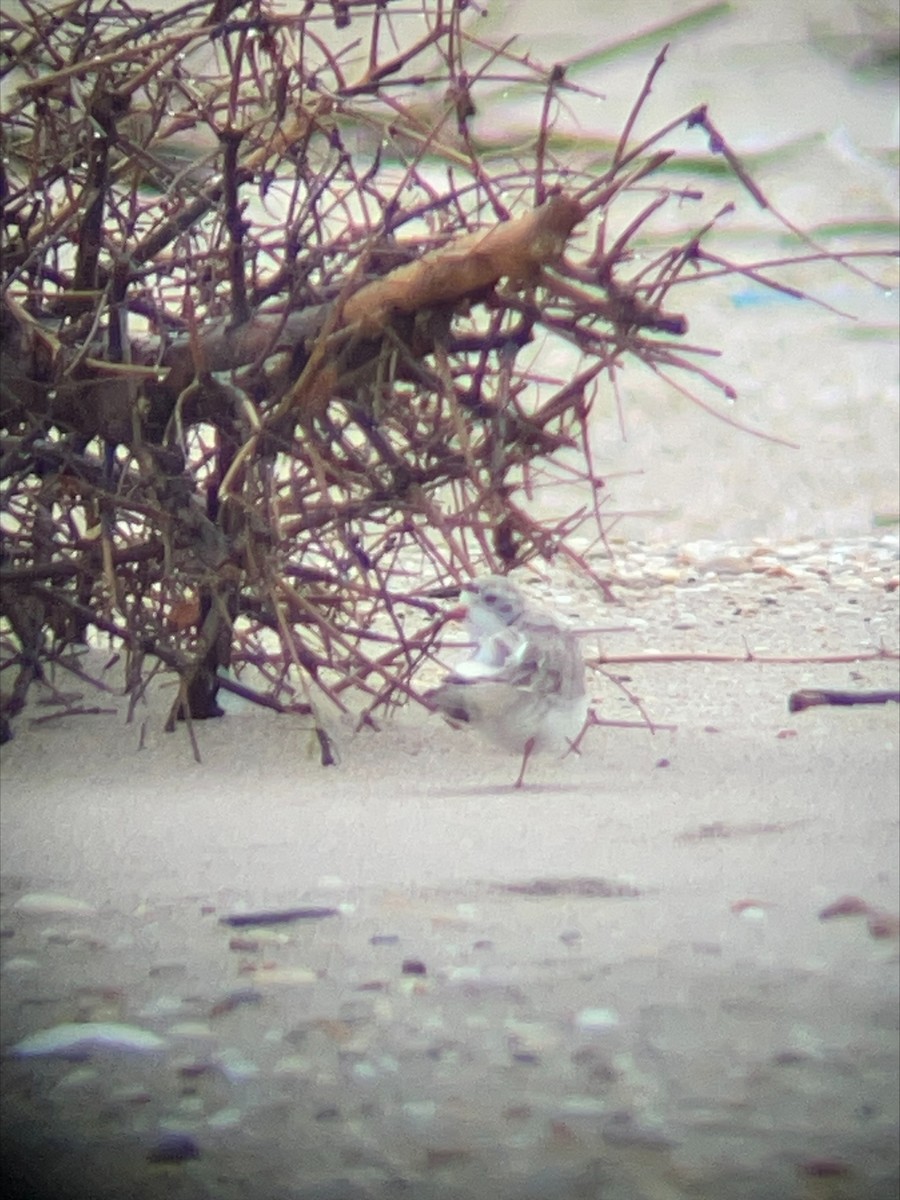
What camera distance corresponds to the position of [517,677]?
5.07 ft

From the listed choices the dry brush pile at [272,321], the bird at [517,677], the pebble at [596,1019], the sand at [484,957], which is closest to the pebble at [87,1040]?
the sand at [484,957]

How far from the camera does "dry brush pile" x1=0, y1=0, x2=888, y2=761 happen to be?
136cm

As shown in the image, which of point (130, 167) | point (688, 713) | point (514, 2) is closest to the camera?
point (514, 2)

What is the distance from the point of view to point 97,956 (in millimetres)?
846

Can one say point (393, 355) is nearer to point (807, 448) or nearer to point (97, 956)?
point (97, 956)

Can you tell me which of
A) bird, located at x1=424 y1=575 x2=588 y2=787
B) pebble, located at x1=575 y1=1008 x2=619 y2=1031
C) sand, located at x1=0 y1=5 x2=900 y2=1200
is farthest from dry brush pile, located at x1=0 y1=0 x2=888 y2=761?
pebble, located at x1=575 y1=1008 x2=619 y2=1031

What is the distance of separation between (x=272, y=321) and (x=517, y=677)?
48 centimetres

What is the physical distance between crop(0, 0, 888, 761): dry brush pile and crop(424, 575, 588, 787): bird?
→ 82mm

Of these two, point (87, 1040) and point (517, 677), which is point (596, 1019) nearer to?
point (87, 1040)

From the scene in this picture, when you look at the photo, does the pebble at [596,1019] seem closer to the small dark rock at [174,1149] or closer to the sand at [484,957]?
the sand at [484,957]

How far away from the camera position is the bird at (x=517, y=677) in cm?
155

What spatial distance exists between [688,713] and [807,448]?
81 cm

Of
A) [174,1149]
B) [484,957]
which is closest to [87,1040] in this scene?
[174,1149]

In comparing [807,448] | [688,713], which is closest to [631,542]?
[807,448]
